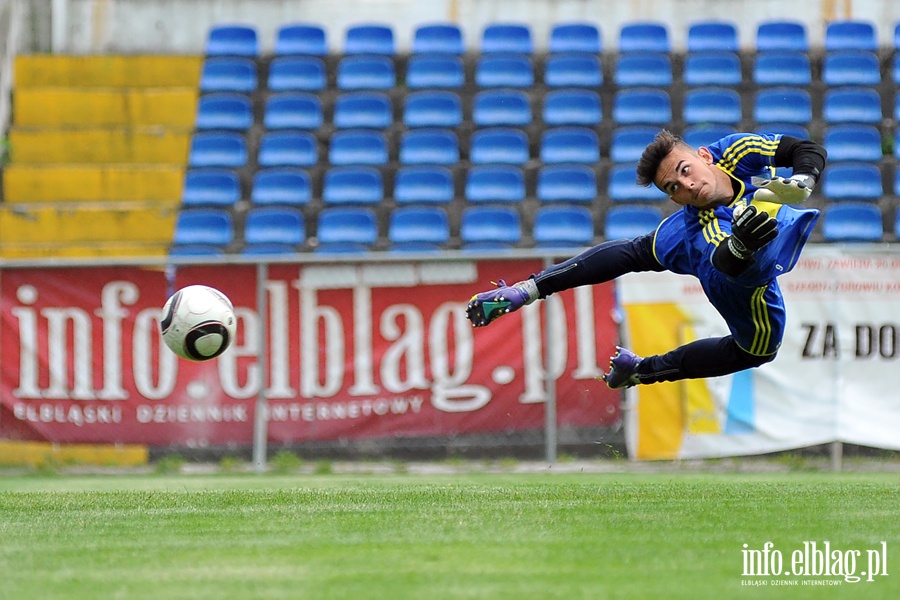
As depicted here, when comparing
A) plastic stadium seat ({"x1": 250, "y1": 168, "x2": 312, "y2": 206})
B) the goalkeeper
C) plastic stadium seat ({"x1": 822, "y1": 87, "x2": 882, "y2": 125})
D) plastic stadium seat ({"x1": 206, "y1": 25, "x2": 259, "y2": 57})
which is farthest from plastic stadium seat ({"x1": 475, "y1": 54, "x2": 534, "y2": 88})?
the goalkeeper

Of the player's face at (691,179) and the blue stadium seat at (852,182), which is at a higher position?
the blue stadium seat at (852,182)

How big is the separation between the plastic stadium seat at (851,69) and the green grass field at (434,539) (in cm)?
1032

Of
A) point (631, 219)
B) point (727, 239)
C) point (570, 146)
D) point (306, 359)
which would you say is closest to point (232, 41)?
point (570, 146)

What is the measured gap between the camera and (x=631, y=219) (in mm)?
15156

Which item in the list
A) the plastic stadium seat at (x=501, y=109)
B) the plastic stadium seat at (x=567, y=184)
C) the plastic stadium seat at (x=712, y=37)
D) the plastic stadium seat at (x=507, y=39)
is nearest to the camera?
the plastic stadium seat at (x=567, y=184)

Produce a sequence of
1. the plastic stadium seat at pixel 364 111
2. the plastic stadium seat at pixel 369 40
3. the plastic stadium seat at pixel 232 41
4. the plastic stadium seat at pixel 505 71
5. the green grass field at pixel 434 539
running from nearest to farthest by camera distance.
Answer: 1. the green grass field at pixel 434 539
2. the plastic stadium seat at pixel 364 111
3. the plastic stadium seat at pixel 505 71
4. the plastic stadium seat at pixel 369 40
5. the plastic stadium seat at pixel 232 41

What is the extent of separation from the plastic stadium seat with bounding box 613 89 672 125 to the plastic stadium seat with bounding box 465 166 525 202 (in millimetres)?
1730

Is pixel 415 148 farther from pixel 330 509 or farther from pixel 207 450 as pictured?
pixel 330 509

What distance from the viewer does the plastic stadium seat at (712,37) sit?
57.9 ft

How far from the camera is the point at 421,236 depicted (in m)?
15.3

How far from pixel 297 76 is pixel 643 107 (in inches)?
183

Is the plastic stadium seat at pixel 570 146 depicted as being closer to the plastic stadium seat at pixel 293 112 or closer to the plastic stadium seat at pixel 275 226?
the plastic stadium seat at pixel 293 112

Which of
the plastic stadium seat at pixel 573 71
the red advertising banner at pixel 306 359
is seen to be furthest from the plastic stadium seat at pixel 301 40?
the red advertising banner at pixel 306 359

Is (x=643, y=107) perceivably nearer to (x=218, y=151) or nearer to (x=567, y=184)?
(x=567, y=184)
